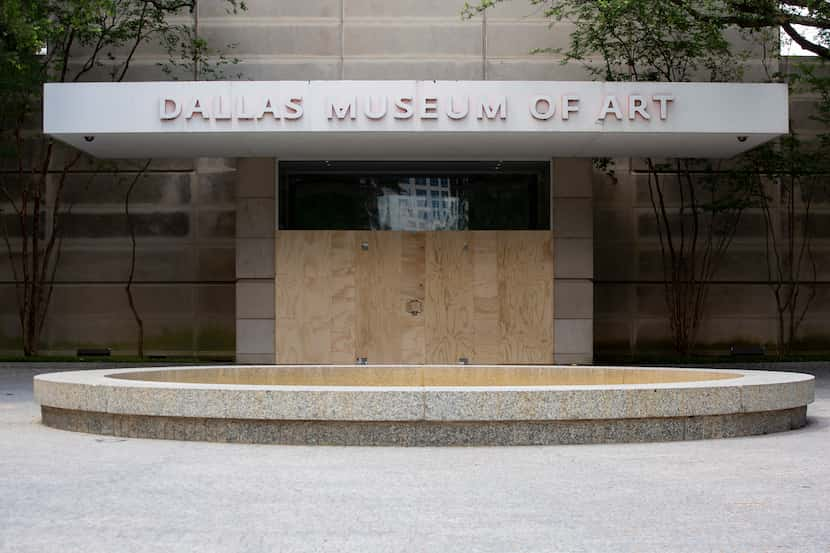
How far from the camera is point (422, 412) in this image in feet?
33.5

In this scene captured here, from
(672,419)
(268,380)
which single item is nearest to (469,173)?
(268,380)

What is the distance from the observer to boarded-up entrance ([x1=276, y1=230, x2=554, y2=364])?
21.6 meters

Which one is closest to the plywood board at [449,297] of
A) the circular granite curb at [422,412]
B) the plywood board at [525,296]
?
the plywood board at [525,296]

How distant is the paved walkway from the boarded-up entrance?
1070 cm

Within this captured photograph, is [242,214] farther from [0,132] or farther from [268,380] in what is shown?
[268,380]

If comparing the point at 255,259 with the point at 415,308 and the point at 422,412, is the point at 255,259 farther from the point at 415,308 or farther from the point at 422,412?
the point at 422,412

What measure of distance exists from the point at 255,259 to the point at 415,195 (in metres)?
3.32

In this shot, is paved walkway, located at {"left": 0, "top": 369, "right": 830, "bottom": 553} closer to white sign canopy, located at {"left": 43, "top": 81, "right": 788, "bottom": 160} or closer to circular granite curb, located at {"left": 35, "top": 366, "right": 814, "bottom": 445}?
circular granite curb, located at {"left": 35, "top": 366, "right": 814, "bottom": 445}

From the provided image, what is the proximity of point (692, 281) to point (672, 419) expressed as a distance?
13.7m

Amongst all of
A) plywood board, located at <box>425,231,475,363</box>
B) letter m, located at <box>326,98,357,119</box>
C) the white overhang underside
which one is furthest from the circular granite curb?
plywood board, located at <box>425,231,475,363</box>

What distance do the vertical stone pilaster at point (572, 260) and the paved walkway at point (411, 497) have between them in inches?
419

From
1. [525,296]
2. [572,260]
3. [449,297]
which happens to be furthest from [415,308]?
[572,260]

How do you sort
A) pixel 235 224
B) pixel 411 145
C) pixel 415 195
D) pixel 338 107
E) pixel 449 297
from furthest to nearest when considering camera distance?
1. pixel 235 224
2. pixel 415 195
3. pixel 449 297
4. pixel 411 145
5. pixel 338 107

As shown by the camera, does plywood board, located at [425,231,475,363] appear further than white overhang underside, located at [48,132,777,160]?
Yes
